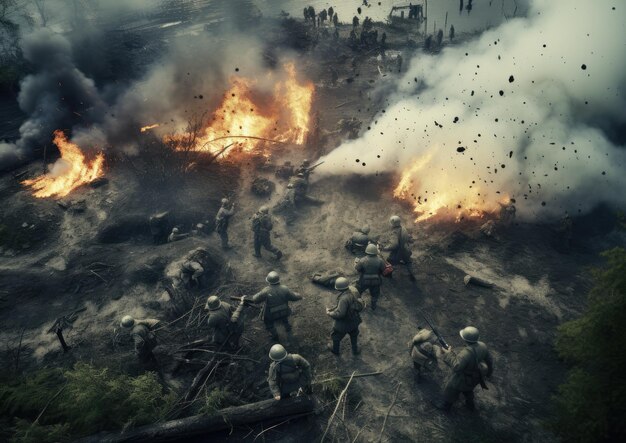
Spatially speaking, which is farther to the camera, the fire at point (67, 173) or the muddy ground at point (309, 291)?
the fire at point (67, 173)

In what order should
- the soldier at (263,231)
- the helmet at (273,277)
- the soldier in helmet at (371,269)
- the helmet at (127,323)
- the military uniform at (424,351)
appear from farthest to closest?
the soldier at (263,231)
the soldier in helmet at (371,269)
the helmet at (273,277)
the helmet at (127,323)
the military uniform at (424,351)

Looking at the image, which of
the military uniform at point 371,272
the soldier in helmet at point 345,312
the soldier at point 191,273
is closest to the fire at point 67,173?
the soldier at point 191,273

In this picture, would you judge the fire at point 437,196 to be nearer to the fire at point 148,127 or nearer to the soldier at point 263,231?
the soldier at point 263,231

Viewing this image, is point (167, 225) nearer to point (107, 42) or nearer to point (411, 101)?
point (411, 101)

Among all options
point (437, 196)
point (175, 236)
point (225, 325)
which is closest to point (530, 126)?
point (437, 196)

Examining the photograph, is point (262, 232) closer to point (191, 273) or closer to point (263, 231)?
point (263, 231)
